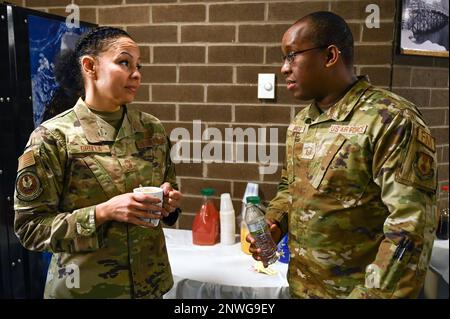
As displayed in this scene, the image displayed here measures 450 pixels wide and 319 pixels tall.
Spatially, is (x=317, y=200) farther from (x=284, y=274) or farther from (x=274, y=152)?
(x=274, y=152)

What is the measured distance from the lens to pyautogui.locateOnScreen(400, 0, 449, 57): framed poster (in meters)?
1.83

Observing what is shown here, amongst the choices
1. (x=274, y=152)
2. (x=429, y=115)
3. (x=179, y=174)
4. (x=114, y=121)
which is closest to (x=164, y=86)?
(x=179, y=174)

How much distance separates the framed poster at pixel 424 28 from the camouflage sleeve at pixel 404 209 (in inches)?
40.3

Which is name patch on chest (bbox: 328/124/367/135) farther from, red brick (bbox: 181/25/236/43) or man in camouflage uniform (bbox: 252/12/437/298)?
red brick (bbox: 181/25/236/43)

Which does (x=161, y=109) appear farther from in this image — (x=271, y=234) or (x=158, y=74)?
(x=271, y=234)

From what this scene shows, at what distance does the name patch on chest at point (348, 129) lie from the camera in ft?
3.52

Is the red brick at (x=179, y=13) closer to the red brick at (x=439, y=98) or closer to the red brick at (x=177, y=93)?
the red brick at (x=177, y=93)

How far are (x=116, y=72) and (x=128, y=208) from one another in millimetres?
419

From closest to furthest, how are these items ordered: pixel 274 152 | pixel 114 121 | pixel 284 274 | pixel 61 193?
pixel 61 193, pixel 114 121, pixel 284 274, pixel 274 152

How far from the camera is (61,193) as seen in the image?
114cm

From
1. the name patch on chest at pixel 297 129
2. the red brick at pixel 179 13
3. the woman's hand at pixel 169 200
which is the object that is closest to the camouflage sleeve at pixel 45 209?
the woman's hand at pixel 169 200

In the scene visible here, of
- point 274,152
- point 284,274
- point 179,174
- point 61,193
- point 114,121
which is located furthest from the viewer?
point 179,174

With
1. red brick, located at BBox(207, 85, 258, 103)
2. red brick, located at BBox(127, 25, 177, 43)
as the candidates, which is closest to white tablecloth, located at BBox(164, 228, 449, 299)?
red brick, located at BBox(207, 85, 258, 103)
